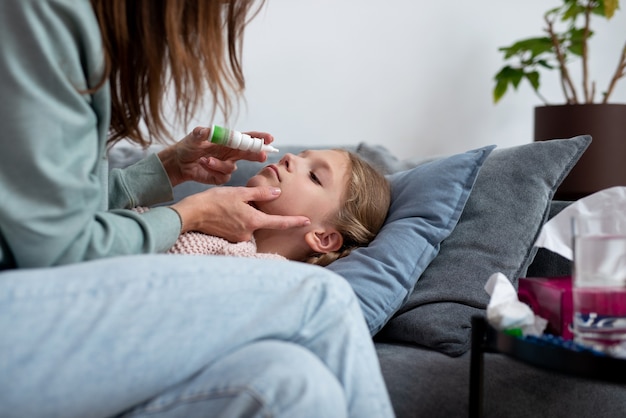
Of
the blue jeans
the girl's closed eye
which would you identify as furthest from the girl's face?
the blue jeans

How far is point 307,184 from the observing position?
1.59 metres

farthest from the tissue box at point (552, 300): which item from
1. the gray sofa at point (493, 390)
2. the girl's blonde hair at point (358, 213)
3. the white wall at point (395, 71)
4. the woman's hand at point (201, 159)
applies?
the white wall at point (395, 71)

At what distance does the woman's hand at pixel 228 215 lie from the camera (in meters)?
1.33

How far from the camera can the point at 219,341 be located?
861mm

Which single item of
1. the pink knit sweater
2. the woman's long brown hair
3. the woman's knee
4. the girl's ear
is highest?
the woman's long brown hair

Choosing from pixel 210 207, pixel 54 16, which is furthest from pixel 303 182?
pixel 54 16

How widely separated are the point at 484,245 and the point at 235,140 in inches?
21.6

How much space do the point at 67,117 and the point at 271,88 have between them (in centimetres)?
170

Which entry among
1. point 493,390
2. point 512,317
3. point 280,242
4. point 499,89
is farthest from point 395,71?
point 512,317

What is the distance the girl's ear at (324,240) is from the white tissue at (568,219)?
52 cm

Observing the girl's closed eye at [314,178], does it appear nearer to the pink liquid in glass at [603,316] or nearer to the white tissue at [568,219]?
the white tissue at [568,219]

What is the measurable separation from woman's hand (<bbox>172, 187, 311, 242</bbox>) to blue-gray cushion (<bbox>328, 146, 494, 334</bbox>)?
167 mm

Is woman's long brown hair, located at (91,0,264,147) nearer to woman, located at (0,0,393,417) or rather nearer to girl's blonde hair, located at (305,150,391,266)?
woman, located at (0,0,393,417)

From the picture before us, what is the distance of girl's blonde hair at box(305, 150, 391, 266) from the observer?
1.59m
